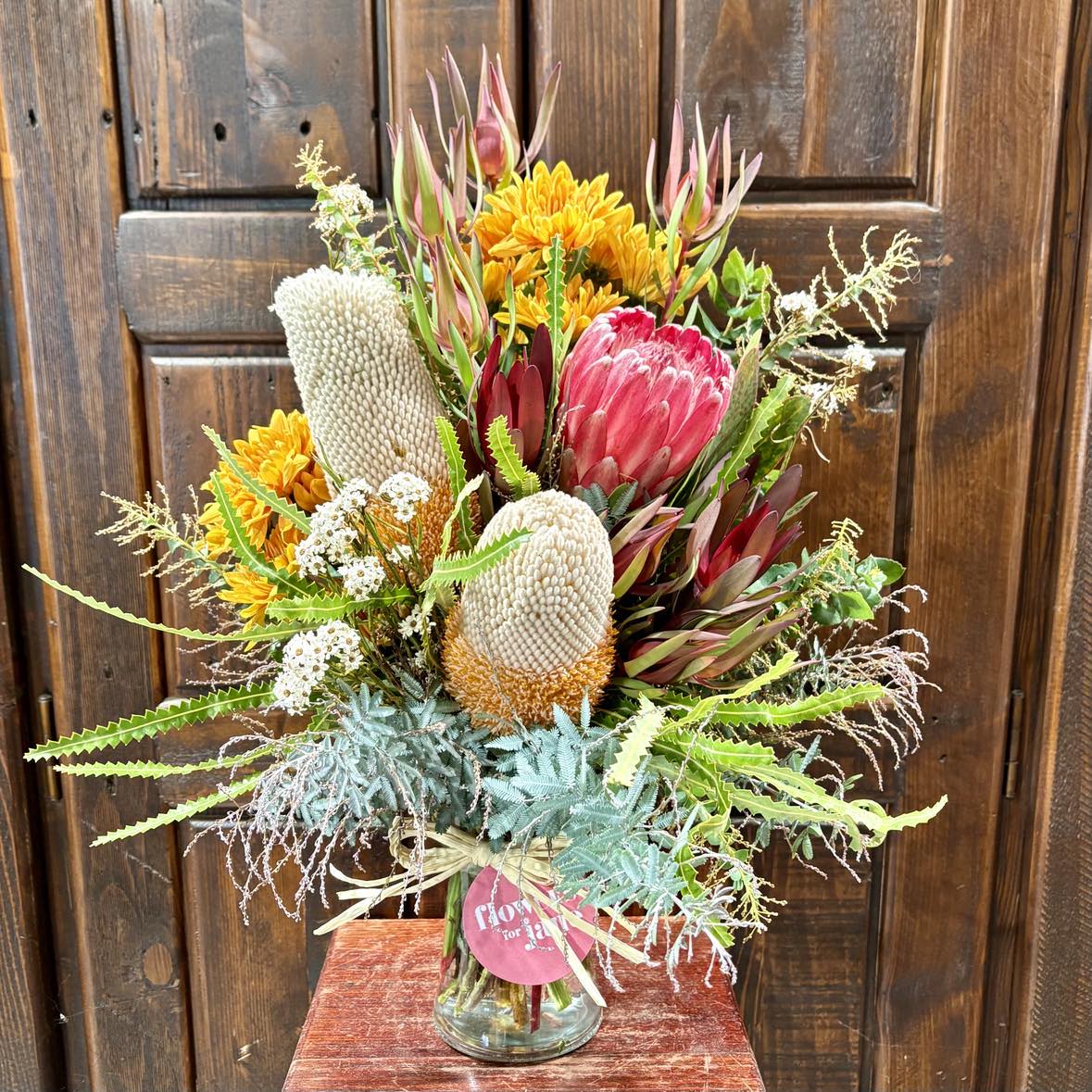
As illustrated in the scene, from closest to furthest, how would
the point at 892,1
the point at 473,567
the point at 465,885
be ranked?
the point at 473,567 < the point at 465,885 < the point at 892,1

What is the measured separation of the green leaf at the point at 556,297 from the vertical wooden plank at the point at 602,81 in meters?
0.27

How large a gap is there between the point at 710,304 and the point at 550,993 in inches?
22.0

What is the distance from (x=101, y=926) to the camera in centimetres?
87

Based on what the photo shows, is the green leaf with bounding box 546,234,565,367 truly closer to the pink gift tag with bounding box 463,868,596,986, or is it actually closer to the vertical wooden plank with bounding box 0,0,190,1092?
the pink gift tag with bounding box 463,868,596,986

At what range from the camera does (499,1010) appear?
24.2 inches

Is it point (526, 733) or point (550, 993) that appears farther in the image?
point (550, 993)

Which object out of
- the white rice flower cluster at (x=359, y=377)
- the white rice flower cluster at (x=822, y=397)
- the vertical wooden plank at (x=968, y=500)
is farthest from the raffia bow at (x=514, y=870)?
the vertical wooden plank at (x=968, y=500)

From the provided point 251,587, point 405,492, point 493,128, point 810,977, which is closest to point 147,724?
point 251,587

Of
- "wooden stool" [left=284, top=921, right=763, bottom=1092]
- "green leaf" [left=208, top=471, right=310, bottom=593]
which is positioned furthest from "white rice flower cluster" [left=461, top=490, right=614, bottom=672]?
"wooden stool" [left=284, top=921, right=763, bottom=1092]

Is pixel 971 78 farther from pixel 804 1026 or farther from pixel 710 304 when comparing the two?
pixel 804 1026

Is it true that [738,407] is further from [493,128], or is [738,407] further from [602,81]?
[602,81]

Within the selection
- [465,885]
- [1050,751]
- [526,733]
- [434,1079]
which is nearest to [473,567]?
[526,733]

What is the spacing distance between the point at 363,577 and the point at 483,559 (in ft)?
0.26

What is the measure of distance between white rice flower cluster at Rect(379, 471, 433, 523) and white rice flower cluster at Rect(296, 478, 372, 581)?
1cm
